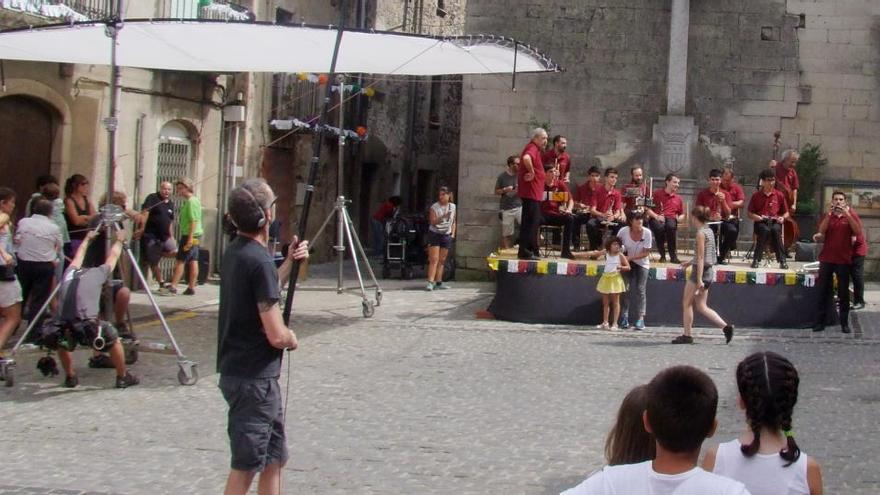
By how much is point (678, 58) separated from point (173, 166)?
8221mm

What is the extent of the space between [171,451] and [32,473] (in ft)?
3.09

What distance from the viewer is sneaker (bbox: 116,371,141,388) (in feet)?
33.1

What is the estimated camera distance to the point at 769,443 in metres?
3.89

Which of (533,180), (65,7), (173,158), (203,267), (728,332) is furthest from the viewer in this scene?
(173,158)

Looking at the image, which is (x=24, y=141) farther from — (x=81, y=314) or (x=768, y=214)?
(x=768, y=214)

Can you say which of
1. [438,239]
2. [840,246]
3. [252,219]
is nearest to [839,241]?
[840,246]

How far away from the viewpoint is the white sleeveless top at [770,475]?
3.84 m

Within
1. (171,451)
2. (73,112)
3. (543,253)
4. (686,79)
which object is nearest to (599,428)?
(171,451)

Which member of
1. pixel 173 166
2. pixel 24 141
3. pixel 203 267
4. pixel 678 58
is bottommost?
pixel 203 267

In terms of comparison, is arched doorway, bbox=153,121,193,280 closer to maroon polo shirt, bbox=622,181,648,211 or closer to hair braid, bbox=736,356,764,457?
maroon polo shirt, bbox=622,181,648,211

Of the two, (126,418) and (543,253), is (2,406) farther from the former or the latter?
(543,253)

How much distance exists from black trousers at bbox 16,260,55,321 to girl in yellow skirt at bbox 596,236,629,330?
629cm

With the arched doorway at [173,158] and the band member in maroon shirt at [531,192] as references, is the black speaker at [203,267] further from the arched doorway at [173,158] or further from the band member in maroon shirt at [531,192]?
the band member in maroon shirt at [531,192]

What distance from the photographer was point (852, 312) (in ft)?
53.6
